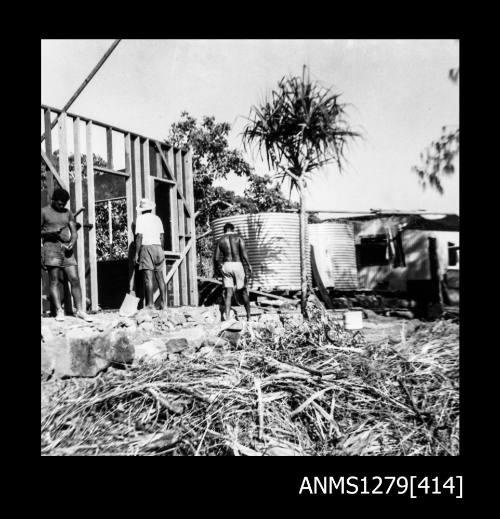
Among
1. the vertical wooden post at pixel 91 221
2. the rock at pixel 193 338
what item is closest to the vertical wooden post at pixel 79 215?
the vertical wooden post at pixel 91 221

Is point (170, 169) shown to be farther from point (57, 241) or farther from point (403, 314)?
point (403, 314)

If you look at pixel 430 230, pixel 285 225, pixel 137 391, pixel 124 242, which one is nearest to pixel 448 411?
pixel 137 391

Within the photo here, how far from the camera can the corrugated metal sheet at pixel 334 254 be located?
1438 cm

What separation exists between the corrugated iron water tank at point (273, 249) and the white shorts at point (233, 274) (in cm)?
356

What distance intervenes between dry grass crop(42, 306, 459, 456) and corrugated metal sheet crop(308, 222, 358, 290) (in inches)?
407

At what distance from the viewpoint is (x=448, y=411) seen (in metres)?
3.32

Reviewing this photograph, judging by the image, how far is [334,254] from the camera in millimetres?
14547

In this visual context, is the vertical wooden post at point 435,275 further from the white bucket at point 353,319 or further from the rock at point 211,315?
A: the rock at point 211,315

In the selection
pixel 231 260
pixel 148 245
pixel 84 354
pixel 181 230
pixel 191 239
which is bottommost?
pixel 84 354

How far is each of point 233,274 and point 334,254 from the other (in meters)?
6.28

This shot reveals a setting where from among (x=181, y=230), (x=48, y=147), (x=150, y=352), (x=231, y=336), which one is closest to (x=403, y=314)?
(x=181, y=230)

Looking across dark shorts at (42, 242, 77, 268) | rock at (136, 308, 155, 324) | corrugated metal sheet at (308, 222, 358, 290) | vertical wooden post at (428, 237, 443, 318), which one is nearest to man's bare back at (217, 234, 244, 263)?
rock at (136, 308, 155, 324)

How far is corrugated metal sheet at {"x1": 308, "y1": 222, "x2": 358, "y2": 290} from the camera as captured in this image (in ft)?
47.2
